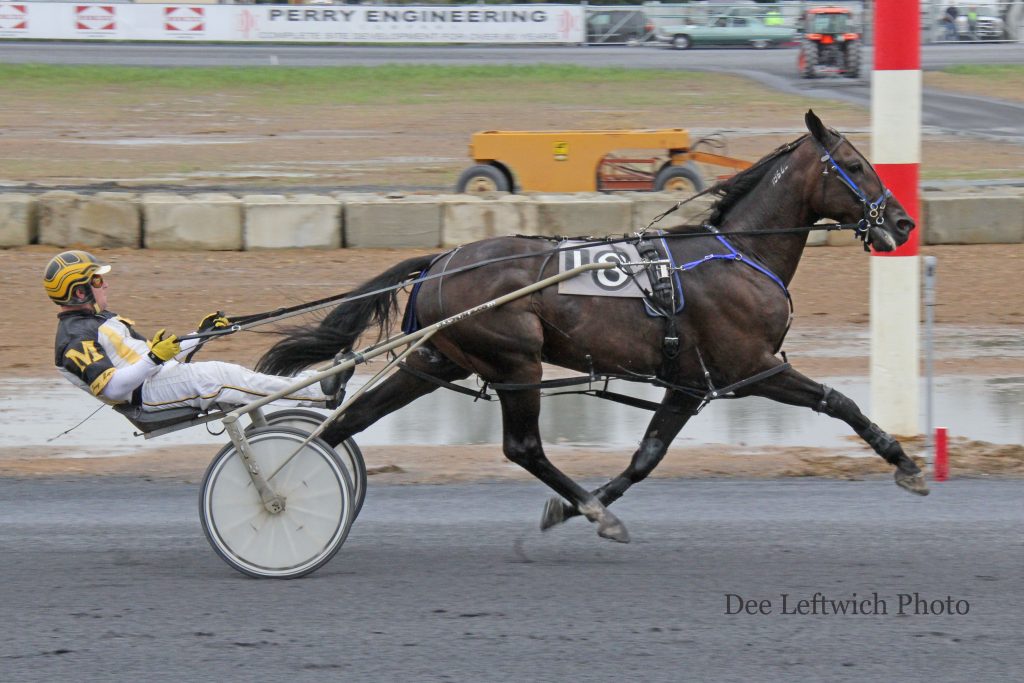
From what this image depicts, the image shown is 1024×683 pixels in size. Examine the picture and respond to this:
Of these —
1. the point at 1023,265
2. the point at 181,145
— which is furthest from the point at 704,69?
the point at 1023,265

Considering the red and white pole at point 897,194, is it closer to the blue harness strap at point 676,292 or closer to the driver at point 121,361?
the blue harness strap at point 676,292

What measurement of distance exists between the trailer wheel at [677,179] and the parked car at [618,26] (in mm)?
25166

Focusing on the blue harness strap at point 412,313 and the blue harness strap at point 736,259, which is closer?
the blue harness strap at point 736,259

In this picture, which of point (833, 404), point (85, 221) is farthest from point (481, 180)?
point (833, 404)

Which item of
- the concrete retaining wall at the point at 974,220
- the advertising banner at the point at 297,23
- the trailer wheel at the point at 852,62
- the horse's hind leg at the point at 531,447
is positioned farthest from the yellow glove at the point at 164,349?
the advertising banner at the point at 297,23

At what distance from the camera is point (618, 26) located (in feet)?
139

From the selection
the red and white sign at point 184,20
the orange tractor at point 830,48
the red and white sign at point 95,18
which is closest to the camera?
the orange tractor at point 830,48

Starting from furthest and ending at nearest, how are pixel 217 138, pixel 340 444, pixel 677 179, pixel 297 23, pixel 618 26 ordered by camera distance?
pixel 618 26 < pixel 297 23 < pixel 217 138 < pixel 677 179 < pixel 340 444

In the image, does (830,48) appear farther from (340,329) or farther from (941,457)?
(340,329)

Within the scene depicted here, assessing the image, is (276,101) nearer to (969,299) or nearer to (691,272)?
(969,299)

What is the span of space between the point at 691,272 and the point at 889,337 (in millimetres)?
2880

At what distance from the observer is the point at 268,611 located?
A: 17.9ft

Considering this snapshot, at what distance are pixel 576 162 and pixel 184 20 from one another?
25.9 metres

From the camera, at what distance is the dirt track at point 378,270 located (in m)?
7.82
